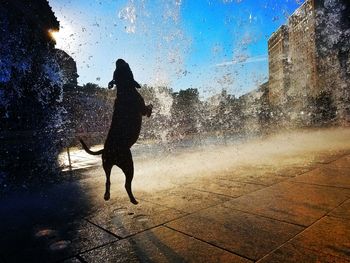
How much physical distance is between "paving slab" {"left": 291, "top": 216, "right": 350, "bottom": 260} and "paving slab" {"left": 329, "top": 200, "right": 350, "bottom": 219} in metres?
0.14

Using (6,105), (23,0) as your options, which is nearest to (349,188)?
(6,105)

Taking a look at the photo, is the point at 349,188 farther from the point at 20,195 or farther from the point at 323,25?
the point at 323,25

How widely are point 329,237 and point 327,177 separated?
293cm

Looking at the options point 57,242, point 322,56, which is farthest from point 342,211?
point 322,56

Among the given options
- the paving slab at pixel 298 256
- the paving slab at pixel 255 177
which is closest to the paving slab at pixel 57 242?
the paving slab at pixel 298 256

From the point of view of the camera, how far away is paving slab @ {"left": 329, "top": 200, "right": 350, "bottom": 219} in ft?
11.3

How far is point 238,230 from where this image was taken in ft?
10.6

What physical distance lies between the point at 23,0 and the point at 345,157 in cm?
1331

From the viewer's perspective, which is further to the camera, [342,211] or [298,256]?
[342,211]

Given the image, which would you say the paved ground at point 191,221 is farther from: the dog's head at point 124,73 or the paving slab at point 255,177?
the dog's head at point 124,73

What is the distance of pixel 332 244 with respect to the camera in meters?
2.71

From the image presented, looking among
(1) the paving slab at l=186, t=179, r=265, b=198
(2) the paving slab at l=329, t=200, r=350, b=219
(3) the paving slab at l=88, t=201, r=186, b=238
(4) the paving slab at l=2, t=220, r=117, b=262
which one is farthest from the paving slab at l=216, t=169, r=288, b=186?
(4) the paving slab at l=2, t=220, r=117, b=262

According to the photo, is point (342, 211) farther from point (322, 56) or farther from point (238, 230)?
point (322, 56)

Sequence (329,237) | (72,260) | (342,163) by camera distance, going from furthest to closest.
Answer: (342,163) → (329,237) → (72,260)
